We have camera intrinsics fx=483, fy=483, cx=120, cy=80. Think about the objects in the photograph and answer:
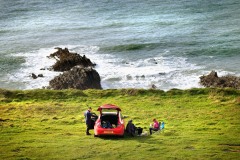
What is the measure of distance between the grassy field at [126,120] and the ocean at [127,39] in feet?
48.9

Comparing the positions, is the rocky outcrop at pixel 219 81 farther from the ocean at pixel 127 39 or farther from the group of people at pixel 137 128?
the group of people at pixel 137 128

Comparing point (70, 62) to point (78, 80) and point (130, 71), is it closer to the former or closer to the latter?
point (130, 71)

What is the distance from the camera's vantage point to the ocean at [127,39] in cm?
6894

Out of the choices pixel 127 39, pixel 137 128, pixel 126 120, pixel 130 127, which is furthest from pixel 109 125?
pixel 127 39

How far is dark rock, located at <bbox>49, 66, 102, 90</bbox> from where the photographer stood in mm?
61469

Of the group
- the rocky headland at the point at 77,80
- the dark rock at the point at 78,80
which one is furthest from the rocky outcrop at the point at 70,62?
the dark rock at the point at 78,80

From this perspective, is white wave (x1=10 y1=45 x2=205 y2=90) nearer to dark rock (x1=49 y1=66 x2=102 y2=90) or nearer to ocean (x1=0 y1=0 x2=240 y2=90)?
ocean (x1=0 y1=0 x2=240 y2=90)

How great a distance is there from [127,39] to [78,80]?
27398mm

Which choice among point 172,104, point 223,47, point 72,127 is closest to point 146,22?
point 223,47

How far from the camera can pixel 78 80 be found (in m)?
61.8

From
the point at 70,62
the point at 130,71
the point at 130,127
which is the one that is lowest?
the point at 130,127

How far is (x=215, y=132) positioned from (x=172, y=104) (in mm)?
11163

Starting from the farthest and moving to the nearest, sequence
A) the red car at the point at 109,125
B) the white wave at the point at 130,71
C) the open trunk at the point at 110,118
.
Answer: the white wave at the point at 130,71 < the open trunk at the point at 110,118 < the red car at the point at 109,125

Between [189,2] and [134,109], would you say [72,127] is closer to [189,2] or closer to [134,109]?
[134,109]
